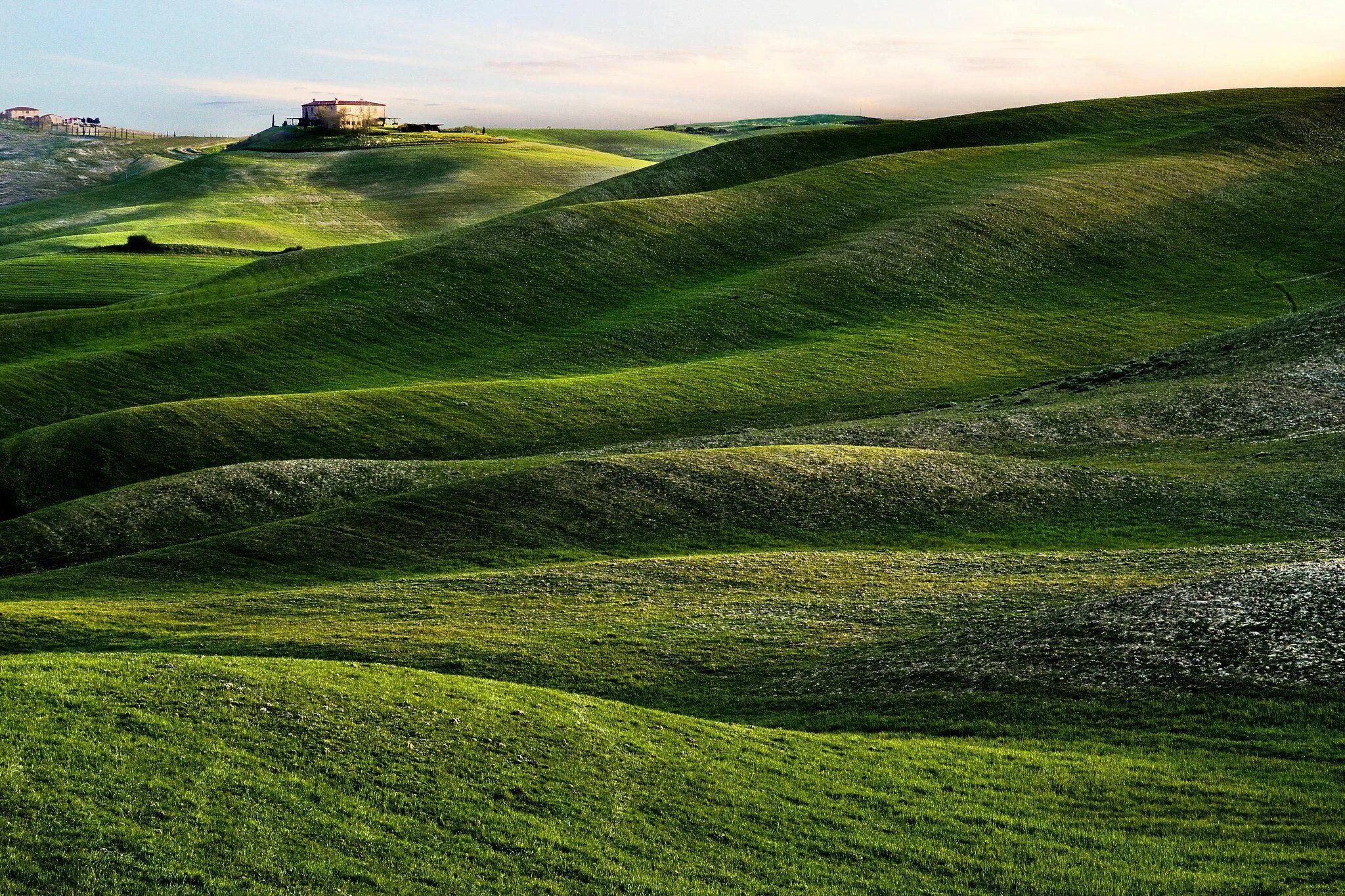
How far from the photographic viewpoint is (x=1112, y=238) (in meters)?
125

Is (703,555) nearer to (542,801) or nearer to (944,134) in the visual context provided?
(542,801)

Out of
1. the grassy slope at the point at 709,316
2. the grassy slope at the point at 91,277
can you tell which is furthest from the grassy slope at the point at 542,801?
the grassy slope at the point at 91,277

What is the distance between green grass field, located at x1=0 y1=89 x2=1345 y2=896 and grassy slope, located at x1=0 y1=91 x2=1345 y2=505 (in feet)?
1.84

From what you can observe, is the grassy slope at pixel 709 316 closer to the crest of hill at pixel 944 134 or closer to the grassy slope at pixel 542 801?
the crest of hill at pixel 944 134

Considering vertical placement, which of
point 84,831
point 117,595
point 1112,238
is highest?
point 1112,238

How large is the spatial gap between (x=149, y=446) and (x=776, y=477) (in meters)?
40.8

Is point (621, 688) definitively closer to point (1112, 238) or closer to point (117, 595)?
point (117, 595)

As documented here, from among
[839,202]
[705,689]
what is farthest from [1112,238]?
[705,689]

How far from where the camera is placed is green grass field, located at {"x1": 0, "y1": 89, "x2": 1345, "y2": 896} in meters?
21.9

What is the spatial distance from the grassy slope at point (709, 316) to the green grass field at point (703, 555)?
1.84 feet

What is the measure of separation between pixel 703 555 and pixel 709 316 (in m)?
58.1

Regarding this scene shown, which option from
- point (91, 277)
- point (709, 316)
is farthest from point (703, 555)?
point (91, 277)

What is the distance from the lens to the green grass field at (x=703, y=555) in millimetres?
21875

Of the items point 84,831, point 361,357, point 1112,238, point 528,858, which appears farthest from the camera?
point 1112,238
